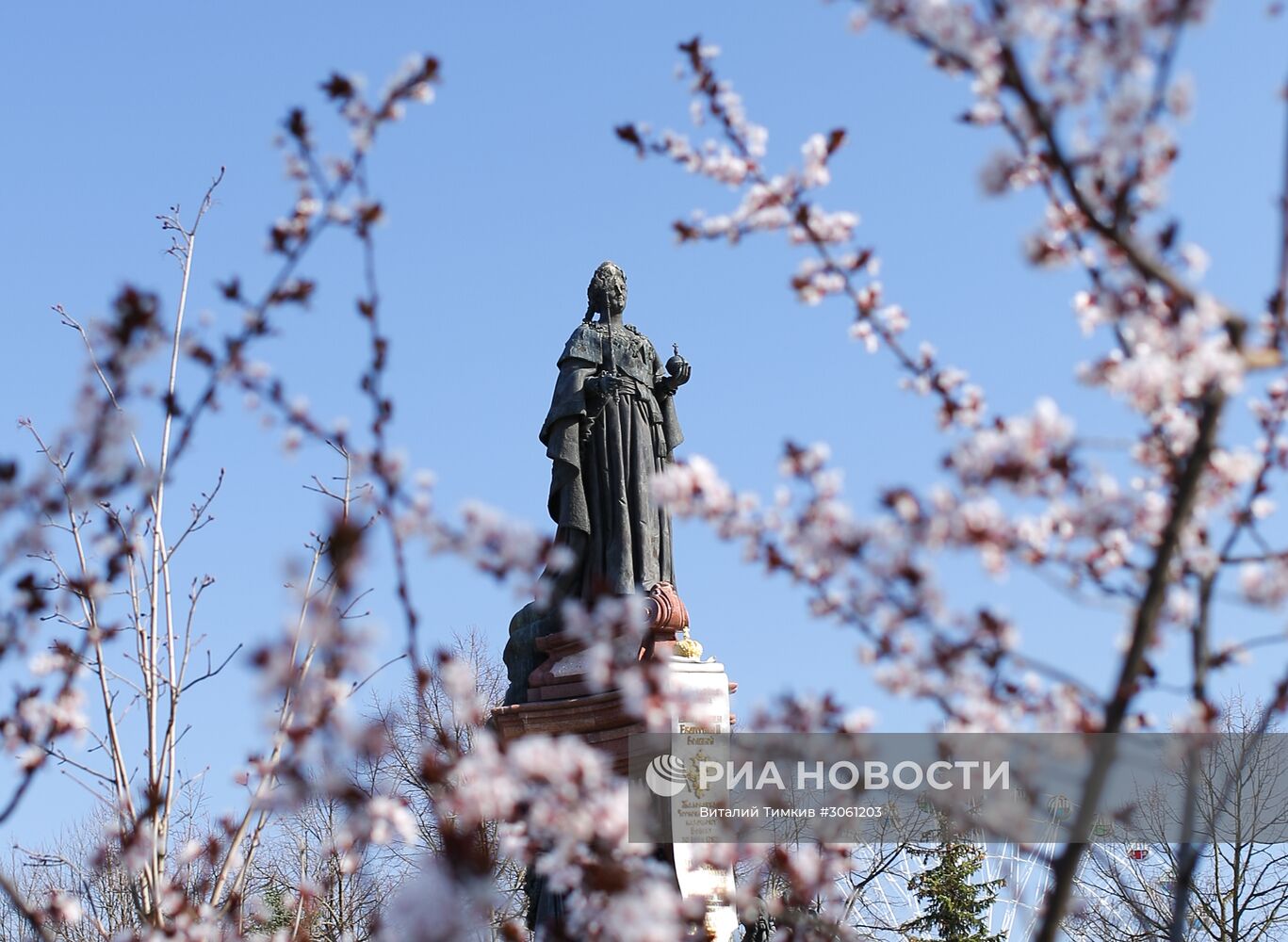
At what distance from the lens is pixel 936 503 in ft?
10.0

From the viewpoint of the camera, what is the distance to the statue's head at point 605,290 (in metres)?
10.9

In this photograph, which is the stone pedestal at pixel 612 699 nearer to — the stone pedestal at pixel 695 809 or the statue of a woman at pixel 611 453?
the stone pedestal at pixel 695 809

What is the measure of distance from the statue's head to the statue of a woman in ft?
0.56

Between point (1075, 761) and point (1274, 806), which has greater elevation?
point (1274, 806)

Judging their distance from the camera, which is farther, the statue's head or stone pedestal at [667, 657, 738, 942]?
the statue's head

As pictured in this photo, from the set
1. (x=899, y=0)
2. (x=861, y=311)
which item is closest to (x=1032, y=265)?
(x=899, y=0)

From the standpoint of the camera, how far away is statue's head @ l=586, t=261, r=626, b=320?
1085 centimetres

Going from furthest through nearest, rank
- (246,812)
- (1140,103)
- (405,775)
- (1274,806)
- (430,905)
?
(405,775)
(1274,806)
(246,812)
(430,905)
(1140,103)

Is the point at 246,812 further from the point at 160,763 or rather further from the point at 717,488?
the point at 717,488

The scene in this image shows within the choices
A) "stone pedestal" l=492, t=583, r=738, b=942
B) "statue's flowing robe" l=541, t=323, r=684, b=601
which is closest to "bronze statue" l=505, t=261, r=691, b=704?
"statue's flowing robe" l=541, t=323, r=684, b=601

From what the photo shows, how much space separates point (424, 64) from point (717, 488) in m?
1.28

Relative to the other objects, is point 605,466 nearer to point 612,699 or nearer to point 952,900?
point 612,699

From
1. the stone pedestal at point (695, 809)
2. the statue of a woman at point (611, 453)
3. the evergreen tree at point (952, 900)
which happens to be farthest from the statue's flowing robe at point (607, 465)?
the evergreen tree at point (952, 900)

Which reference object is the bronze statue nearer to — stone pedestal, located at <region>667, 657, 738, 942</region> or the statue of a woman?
the statue of a woman
